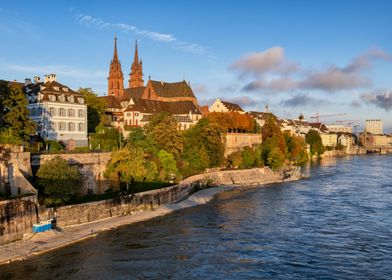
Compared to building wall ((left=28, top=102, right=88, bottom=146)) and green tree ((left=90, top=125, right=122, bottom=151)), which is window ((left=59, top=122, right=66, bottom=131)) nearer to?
building wall ((left=28, top=102, right=88, bottom=146))

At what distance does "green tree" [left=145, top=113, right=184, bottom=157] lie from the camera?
62.9 metres

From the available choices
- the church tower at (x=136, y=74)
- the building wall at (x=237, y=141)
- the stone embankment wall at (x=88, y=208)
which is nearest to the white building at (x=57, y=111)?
the stone embankment wall at (x=88, y=208)

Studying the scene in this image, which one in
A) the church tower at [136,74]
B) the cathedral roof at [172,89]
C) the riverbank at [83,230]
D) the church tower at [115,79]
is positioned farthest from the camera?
the church tower at [136,74]

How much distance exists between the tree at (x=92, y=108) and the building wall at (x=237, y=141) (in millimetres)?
22546

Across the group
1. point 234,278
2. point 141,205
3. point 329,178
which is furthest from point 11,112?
point 329,178

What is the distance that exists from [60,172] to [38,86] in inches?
816

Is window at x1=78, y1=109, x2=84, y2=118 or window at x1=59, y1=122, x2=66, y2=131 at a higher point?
window at x1=78, y1=109, x2=84, y2=118

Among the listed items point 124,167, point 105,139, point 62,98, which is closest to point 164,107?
point 105,139

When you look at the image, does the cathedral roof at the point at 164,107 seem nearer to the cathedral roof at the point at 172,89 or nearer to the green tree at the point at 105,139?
the cathedral roof at the point at 172,89

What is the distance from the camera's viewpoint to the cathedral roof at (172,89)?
10862 centimetres

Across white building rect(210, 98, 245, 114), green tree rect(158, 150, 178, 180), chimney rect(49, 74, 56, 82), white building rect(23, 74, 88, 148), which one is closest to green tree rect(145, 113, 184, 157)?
green tree rect(158, 150, 178, 180)

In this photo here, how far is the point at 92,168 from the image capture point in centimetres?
4684

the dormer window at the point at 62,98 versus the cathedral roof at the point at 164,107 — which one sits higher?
the cathedral roof at the point at 164,107

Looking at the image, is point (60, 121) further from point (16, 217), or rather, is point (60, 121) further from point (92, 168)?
point (16, 217)
